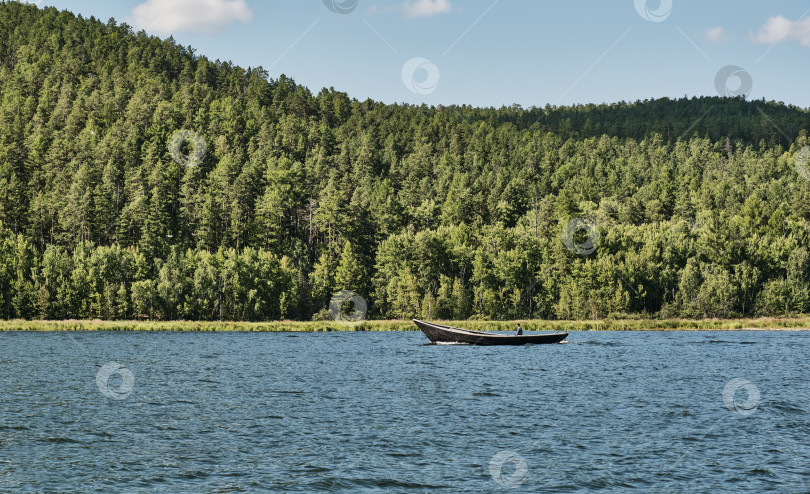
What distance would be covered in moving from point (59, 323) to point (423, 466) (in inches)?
3892

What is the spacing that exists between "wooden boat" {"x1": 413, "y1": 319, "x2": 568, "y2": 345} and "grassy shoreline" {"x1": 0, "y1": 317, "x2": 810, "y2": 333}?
3379 cm

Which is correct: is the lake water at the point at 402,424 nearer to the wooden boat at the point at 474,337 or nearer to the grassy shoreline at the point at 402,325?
the wooden boat at the point at 474,337

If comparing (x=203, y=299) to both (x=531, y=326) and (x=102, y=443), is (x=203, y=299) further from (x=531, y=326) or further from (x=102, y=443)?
(x=102, y=443)

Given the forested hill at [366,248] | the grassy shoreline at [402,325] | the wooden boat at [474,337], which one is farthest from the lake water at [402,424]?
the forested hill at [366,248]

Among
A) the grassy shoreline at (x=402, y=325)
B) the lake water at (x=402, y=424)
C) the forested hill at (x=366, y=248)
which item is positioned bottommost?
the lake water at (x=402, y=424)

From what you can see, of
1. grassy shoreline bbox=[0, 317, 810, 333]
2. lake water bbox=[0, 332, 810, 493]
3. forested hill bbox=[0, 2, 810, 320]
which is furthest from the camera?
forested hill bbox=[0, 2, 810, 320]

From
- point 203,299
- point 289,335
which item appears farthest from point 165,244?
point 289,335

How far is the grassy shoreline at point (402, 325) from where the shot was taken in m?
113

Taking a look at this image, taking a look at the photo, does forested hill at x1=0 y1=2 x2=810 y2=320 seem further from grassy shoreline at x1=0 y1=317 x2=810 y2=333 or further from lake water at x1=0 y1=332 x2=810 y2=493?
lake water at x1=0 y1=332 x2=810 y2=493

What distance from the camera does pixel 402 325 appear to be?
390 feet

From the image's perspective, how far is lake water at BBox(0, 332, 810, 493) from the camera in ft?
85.6

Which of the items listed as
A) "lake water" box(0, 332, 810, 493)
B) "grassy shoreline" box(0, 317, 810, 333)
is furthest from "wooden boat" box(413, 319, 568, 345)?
"grassy shoreline" box(0, 317, 810, 333)

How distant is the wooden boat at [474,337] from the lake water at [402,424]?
11257mm

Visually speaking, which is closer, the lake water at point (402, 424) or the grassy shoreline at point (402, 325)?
the lake water at point (402, 424)
